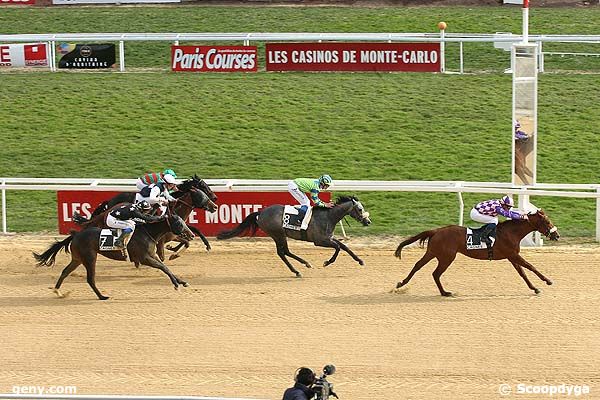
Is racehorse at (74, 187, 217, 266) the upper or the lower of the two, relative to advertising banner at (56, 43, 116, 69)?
lower

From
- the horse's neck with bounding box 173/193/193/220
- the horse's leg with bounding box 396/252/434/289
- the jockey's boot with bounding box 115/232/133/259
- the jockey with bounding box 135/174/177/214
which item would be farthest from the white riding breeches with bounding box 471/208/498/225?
the jockey's boot with bounding box 115/232/133/259

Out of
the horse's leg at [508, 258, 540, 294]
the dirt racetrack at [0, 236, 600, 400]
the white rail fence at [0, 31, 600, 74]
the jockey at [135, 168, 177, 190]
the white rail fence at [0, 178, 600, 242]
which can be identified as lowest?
the dirt racetrack at [0, 236, 600, 400]

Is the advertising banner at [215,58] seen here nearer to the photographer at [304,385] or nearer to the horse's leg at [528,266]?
the horse's leg at [528,266]

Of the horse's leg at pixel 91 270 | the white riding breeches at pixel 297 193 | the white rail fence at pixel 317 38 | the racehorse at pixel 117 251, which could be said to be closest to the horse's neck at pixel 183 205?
the racehorse at pixel 117 251

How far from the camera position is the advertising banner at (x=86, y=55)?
26312 millimetres

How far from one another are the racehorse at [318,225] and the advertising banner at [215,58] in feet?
31.8

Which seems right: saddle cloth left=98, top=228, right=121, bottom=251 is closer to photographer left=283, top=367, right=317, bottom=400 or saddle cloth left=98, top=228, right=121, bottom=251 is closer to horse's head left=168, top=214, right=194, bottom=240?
horse's head left=168, top=214, right=194, bottom=240

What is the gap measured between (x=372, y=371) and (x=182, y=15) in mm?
18922

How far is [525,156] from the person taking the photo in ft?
57.0

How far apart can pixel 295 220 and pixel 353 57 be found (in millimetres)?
9733

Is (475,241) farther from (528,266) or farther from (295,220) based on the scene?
(295,220)

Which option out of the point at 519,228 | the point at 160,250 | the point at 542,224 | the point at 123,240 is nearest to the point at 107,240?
the point at 123,240

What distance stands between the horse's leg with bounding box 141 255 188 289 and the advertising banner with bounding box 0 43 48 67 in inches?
476

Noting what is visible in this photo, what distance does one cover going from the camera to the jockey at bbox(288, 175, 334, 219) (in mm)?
16297
